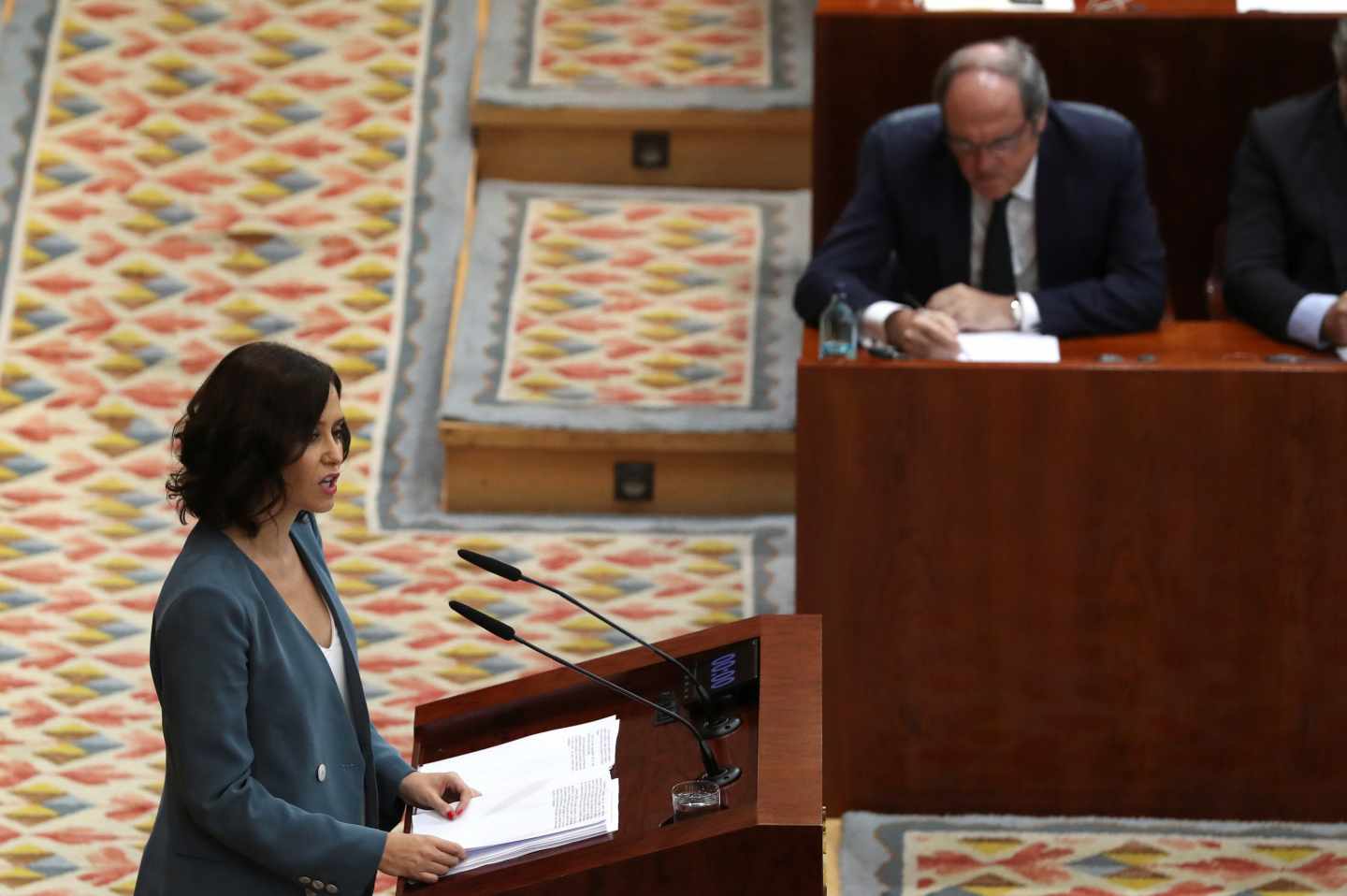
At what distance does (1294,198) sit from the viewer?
361 cm

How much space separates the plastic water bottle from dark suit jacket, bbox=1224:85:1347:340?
0.75 metres

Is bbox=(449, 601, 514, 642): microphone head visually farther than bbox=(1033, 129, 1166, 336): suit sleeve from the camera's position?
No

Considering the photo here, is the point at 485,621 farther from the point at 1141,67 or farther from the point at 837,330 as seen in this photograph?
the point at 1141,67

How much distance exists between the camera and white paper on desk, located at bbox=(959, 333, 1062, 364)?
3.17m

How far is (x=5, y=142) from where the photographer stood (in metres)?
4.79

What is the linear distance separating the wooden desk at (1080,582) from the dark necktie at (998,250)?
520 millimetres

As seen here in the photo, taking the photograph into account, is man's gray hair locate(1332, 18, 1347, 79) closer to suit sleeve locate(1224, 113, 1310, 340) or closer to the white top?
suit sleeve locate(1224, 113, 1310, 340)

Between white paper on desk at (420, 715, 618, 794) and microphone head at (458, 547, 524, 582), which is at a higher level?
microphone head at (458, 547, 524, 582)

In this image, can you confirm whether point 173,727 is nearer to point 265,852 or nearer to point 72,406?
point 265,852

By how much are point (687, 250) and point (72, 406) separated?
1.41 metres

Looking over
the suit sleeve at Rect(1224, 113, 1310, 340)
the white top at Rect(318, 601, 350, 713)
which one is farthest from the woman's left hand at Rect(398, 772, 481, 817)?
the suit sleeve at Rect(1224, 113, 1310, 340)

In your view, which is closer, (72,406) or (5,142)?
(72,406)

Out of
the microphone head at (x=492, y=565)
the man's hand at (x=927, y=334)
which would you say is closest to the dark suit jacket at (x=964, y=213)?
the man's hand at (x=927, y=334)

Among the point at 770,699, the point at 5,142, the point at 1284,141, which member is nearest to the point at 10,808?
the point at 770,699
